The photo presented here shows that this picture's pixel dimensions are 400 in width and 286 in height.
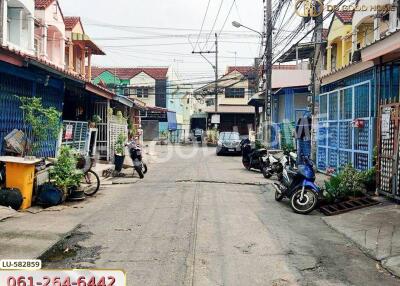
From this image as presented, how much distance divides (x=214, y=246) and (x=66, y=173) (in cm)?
468

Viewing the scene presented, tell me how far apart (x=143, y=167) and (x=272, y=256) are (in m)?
10.6

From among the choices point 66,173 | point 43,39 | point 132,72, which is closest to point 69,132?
→ point 66,173

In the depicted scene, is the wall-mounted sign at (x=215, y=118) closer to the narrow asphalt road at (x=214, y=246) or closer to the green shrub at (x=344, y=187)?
the narrow asphalt road at (x=214, y=246)

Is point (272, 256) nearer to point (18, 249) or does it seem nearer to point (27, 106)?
point (18, 249)

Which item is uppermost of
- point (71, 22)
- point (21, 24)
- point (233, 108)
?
point (71, 22)

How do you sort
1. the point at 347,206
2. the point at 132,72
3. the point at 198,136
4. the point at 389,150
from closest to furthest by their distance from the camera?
the point at 347,206 < the point at 389,150 < the point at 198,136 < the point at 132,72

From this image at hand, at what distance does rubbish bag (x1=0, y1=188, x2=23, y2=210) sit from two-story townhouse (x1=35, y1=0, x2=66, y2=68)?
12.9 meters

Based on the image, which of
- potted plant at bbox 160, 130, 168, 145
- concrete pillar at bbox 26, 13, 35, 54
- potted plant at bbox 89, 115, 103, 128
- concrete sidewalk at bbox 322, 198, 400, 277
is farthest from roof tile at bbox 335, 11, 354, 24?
potted plant at bbox 160, 130, 168, 145

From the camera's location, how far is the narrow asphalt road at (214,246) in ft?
16.5

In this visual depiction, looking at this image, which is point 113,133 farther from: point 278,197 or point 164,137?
point 164,137

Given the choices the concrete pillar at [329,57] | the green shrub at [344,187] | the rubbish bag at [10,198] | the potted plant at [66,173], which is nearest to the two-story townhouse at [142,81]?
the concrete pillar at [329,57]

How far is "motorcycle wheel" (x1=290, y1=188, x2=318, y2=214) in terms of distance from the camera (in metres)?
8.96

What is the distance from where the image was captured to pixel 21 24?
60.8 feet

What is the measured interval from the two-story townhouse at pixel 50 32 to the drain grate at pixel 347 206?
1538 centimetres
